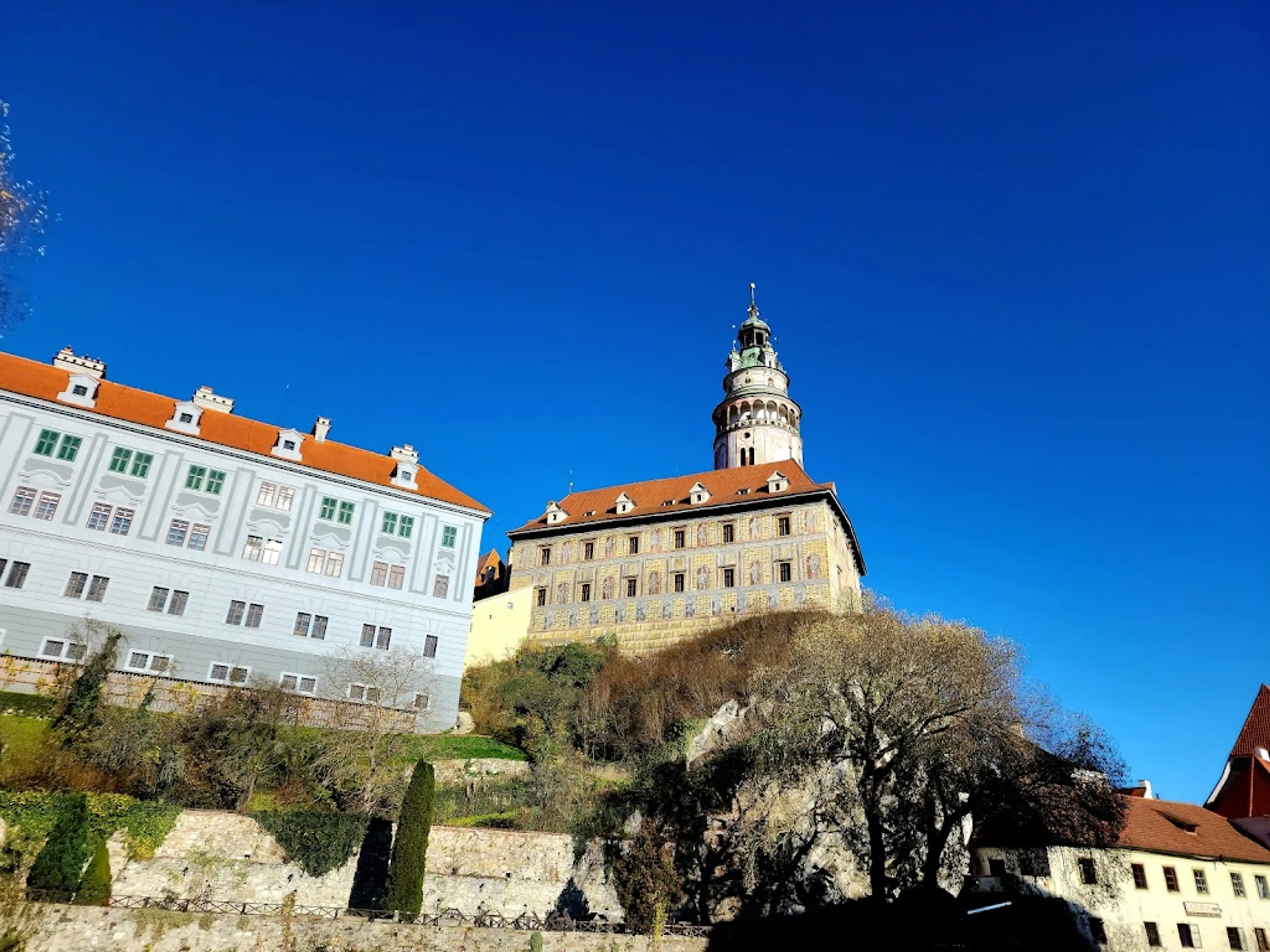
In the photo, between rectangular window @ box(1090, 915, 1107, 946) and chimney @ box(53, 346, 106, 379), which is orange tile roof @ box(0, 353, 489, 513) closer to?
chimney @ box(53, 346, 106, 379)

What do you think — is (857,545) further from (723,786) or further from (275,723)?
(275,723)

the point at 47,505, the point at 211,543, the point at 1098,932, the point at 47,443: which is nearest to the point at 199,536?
the point at 211,543

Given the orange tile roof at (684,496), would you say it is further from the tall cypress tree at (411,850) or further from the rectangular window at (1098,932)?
the tall cypress tree at (411,850)

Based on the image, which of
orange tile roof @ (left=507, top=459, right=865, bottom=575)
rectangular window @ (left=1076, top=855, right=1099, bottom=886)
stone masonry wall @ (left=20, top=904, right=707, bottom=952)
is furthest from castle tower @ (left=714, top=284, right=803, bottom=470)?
stone masonry wall @ (left=20, top=904, right=707, bottom=952)

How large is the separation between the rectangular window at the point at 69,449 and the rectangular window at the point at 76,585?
16.4 feet

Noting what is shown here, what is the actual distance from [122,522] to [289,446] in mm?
8052

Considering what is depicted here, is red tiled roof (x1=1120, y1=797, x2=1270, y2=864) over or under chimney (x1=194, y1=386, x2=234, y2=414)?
under

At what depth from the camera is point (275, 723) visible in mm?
29891

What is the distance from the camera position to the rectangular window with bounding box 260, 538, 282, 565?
3803 centimetres

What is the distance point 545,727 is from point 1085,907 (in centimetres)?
2325

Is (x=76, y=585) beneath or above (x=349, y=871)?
above

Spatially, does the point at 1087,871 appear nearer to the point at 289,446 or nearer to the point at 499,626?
the point at 499,626

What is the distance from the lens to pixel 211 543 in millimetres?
37094

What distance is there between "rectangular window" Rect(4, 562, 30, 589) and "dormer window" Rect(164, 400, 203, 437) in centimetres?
816
